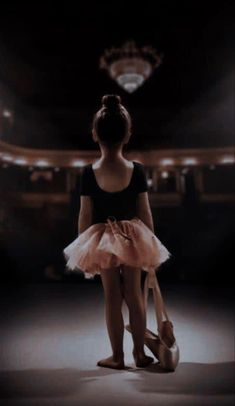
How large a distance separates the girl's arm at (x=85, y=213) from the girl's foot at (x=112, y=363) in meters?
0.62

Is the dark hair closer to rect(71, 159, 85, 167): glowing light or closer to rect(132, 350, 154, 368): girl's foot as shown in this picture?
rect(132, 350, 154, 368): girl's foot

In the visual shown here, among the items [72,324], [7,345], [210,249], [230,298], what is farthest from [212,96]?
[7,345]

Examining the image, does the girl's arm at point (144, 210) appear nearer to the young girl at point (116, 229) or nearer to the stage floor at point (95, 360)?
the young girl at point (116, 229)

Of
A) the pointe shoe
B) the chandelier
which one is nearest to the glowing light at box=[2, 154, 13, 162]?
the chandelier

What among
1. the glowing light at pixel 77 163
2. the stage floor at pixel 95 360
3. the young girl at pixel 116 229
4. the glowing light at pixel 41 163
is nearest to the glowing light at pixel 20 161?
the glowing light at pixel 41 163

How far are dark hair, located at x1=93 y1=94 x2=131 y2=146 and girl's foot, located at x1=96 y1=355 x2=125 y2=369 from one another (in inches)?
40.3

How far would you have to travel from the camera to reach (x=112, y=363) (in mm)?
1643

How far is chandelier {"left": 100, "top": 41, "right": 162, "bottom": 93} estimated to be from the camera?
16.6ft

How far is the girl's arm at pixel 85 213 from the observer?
68.2 inches

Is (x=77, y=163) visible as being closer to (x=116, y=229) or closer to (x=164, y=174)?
(x=164, y=174)

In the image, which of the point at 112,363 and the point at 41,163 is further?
the point at 41,163

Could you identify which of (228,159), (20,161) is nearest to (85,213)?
(20,161)

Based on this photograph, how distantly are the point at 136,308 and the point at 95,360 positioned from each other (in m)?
0.36

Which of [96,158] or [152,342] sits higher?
[96,158]
